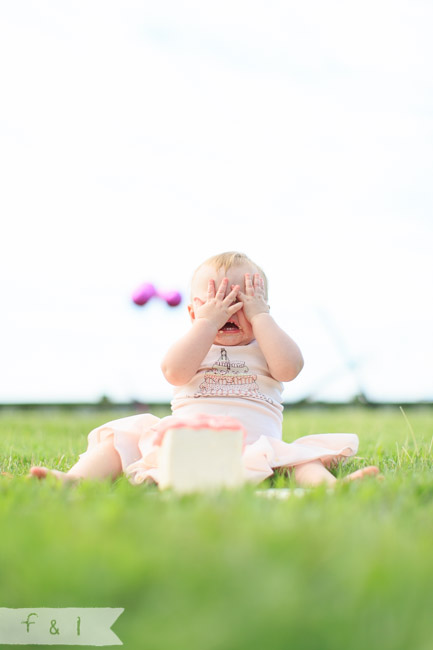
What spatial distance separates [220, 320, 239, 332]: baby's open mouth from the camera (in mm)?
2963

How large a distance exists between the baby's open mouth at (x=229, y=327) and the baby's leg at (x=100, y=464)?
1.95 ft

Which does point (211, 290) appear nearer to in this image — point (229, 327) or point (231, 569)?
point (229, 327)

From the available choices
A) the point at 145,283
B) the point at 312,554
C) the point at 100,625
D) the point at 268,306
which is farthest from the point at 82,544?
the point at 145,283

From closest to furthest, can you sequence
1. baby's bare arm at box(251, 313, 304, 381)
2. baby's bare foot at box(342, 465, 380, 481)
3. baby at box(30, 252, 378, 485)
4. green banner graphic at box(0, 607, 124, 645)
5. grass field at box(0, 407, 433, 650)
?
grass field at box(0, 407, 433, 650)
green banner graphic at box(0, 607, 124, 645)
baby's bare foot at box(342, 465, 380, 481)
baby at box(30, 252, 378, 485)
baby's bare arm at box(251, 313, 304, 381)

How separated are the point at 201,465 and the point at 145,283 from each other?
15.0 ft

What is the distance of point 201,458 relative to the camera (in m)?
1.96

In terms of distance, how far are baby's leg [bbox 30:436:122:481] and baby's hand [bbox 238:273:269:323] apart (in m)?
0.69

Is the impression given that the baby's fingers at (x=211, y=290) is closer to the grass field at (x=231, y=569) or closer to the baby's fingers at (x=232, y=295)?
the baby's fingers at (x=232, y=295)

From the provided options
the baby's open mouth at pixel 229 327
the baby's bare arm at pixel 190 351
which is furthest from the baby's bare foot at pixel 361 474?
the baby's open mouth at pixel 229 327

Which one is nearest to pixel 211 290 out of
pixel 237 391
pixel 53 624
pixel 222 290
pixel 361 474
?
pixel 222 290

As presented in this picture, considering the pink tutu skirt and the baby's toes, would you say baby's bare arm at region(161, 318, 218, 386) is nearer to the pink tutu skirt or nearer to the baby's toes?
the pink tutu skirt

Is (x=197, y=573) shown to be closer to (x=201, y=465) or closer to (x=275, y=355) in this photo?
(x=201, y=465)

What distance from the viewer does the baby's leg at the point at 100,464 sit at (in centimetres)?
264

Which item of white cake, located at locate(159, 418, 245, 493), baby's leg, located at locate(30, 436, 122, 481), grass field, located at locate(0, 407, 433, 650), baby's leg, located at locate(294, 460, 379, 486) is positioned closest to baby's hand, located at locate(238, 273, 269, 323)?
baby's leg, located at locate(294, 460, 379, 486)
